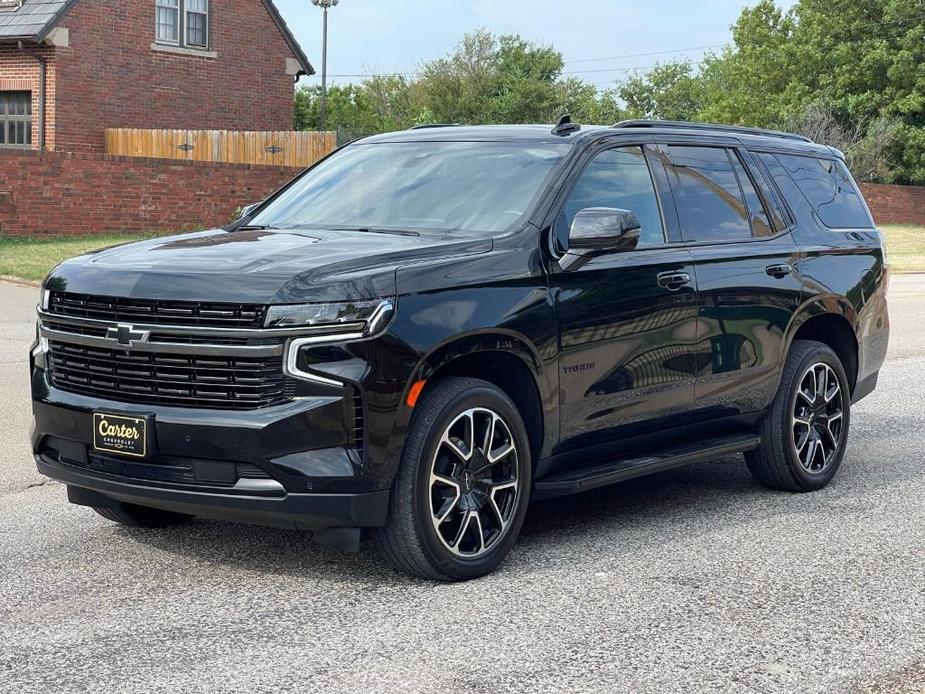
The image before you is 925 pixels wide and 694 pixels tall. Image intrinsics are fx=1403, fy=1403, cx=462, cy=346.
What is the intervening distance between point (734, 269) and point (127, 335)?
10.6 ft

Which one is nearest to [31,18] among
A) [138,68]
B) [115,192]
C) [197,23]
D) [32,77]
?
[32,77]

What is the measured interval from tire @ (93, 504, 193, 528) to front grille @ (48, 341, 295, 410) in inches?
35.8

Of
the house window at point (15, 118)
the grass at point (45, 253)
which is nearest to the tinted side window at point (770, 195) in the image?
the grass at point (45, 253)

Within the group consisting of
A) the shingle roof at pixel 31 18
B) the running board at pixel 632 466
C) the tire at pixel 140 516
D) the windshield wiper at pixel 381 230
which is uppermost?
the shingle roof at pixel 31 18

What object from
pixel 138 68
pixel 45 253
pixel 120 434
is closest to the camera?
pixel 120 434

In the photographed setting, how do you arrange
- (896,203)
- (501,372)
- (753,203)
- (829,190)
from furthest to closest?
(896,203) < (829,190) < (753,203) < (501,372)

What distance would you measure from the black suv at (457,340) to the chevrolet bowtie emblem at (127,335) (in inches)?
0.6

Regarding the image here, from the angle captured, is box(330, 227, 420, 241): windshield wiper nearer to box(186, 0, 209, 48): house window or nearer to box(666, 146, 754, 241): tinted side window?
box(666, 146, 754, 241): tinted side window

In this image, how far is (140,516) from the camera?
20.6 feet

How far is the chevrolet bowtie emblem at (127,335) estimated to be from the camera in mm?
5254

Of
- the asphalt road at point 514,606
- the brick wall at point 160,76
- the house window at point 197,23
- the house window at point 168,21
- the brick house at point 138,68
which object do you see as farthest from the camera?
the house window at point 197,23

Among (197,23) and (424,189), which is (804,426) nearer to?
(424,189)

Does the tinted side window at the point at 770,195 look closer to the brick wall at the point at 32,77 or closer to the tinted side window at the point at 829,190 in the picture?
the tinted side window at the point at 829,190

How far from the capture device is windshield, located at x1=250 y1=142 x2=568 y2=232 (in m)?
6.34
